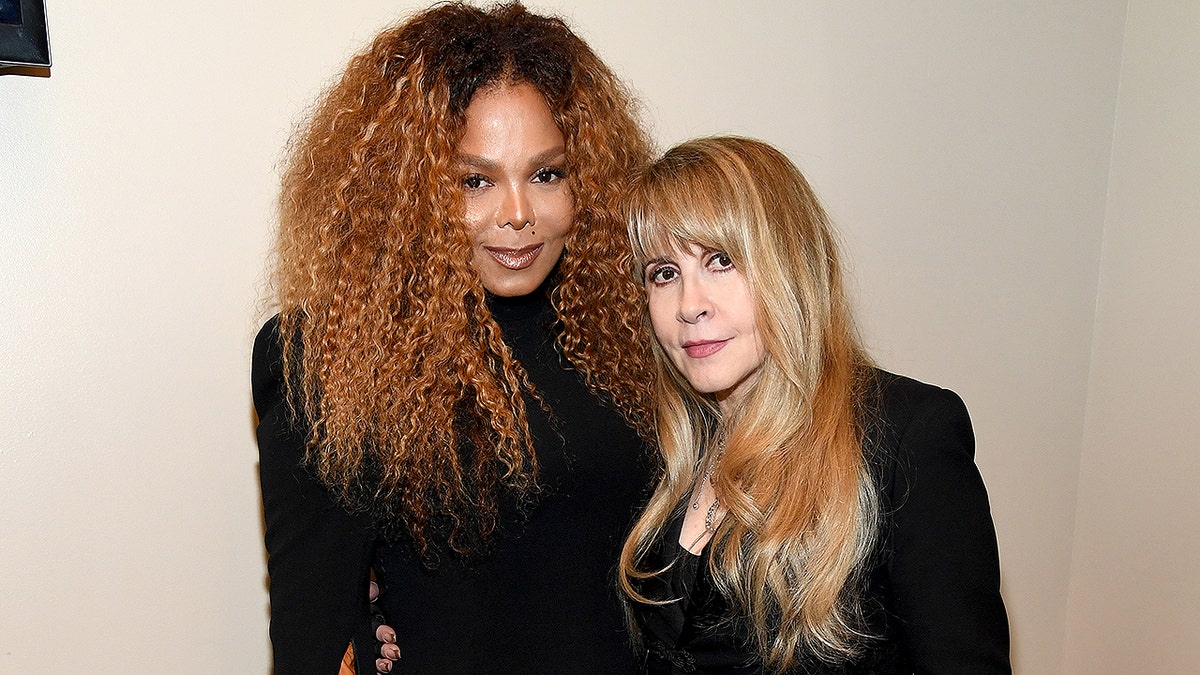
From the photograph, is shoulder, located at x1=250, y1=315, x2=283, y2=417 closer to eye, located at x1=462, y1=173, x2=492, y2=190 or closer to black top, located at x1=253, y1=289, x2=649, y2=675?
black top, located at x1=253, y1=289, x2=649, y2=675

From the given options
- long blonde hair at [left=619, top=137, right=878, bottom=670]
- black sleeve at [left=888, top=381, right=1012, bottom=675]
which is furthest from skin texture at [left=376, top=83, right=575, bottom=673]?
black sleeve at [left=888, top=381, right=1012, bottom=675]

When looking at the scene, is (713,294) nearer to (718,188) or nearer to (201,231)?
(718,188)

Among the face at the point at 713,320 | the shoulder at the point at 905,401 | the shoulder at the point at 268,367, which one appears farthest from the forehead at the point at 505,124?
the shoulder at the point at 905,401

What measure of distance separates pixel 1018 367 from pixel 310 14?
1741mm

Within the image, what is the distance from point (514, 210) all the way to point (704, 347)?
32cm

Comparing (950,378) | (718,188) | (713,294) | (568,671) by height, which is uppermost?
(718,188)

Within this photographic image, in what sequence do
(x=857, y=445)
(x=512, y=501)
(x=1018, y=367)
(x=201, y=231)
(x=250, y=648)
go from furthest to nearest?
1. (x=1018, y=367)
2. (x=250, y=648)
3. (x=201, y=231)
4. (x=512, y=501)
5. (x=857, y=445)

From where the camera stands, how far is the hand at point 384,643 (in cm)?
150

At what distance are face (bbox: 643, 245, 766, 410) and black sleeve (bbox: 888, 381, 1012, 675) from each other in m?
0.23

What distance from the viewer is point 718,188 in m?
1.35

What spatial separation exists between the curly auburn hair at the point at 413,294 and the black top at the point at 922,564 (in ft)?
1.22

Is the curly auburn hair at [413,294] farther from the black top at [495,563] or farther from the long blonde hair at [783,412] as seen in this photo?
the long blonde hair at [783,412]

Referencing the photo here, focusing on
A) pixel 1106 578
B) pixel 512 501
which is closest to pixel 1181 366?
pixel 1106 578

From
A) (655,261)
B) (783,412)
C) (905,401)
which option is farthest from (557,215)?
(905,401)
